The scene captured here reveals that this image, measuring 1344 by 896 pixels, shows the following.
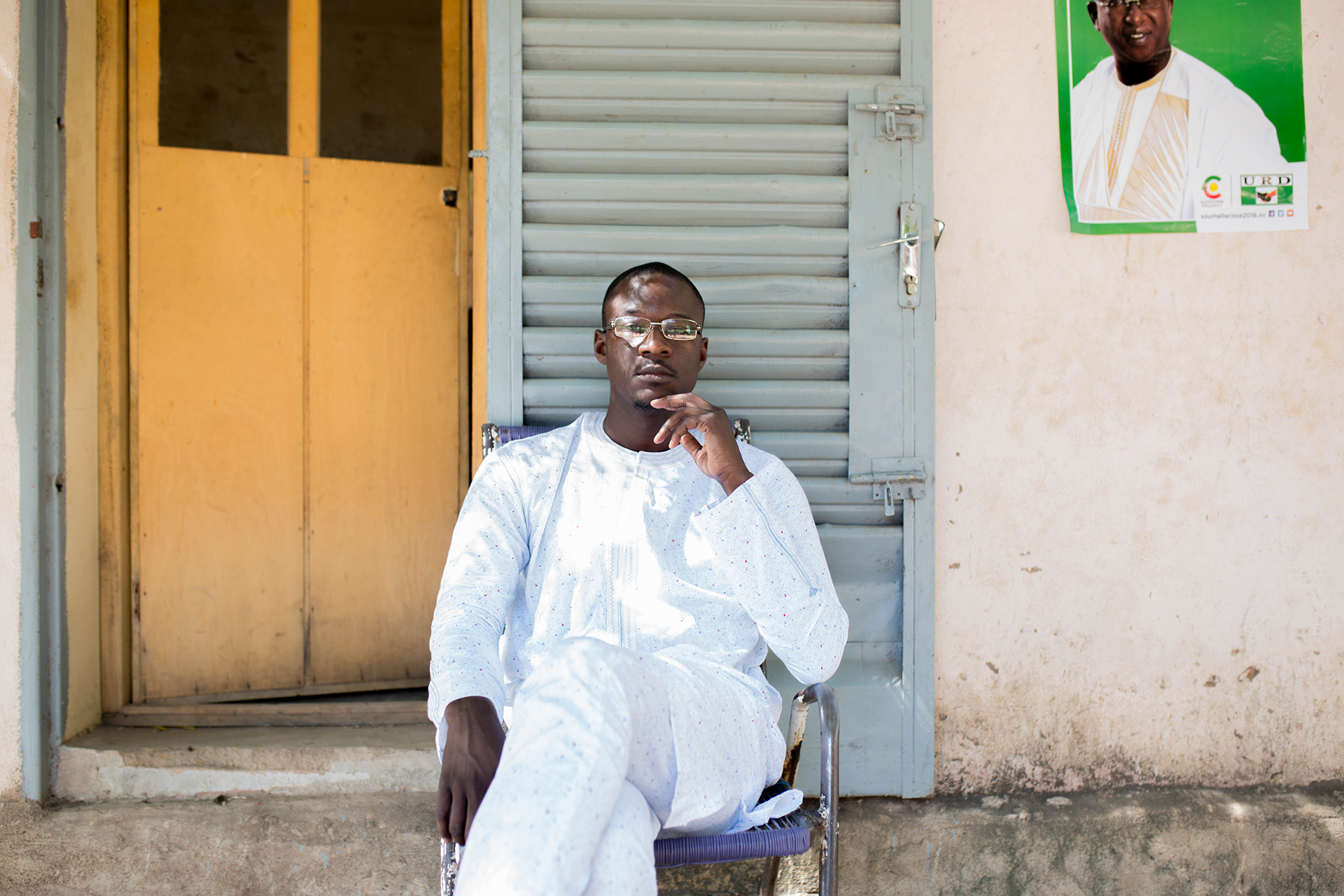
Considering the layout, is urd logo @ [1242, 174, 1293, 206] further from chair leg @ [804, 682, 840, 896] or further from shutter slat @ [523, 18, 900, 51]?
chair leg @ [804, 682, 840, 896]

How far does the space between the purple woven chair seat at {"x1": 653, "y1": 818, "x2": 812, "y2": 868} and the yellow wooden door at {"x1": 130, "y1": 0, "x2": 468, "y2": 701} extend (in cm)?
156

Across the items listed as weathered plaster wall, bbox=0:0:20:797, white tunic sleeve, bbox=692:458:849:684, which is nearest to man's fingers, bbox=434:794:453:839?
white tunic sleeve, bbox=692:458:849:684

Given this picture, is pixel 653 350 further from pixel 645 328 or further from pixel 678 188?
pixel 678 188

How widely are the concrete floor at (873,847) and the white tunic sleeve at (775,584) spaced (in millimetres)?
798

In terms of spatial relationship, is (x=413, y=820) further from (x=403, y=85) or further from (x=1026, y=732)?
(x=403, y=85)

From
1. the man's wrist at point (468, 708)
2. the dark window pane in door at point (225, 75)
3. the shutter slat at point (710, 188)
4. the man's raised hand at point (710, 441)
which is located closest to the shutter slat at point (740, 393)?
the shutter slat at point (710, 188)

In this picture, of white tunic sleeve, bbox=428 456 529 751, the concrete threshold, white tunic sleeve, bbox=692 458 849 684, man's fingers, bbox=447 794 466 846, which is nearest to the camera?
man's fingers, bbox=447 794 466 846

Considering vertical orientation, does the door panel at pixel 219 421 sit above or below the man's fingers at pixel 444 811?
above

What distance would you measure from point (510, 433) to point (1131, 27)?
Answer: 2041mm

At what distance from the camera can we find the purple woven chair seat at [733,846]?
157 centimetres

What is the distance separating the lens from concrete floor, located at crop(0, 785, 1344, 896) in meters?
2.26

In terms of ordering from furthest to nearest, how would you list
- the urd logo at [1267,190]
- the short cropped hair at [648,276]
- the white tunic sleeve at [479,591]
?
the urd logo at [1267,190], the short cropped hair at [648,276], the white tunic sleeve at [479,591]

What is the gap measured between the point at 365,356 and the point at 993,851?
242 cm

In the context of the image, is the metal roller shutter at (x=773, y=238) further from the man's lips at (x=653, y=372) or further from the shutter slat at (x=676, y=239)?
the man's lips at (x=653, y=372)
